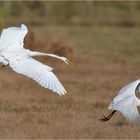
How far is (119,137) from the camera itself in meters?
8.20

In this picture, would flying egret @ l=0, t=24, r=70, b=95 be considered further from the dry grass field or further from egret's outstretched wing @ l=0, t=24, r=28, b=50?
the dry grass field

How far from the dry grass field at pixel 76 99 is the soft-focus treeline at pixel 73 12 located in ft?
27.2

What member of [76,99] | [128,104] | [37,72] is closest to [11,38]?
[37,72]

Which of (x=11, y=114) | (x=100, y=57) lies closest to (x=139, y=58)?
(x=100, y=57)

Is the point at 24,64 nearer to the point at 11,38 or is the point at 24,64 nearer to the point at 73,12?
the point at 11,38

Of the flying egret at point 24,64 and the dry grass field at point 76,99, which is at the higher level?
the flying egret at point 24,64

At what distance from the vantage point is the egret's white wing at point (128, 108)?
8703 mm

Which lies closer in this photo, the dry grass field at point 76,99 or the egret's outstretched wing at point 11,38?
the dry grass field at point 76,99

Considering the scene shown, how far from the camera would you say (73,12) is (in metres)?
35.1

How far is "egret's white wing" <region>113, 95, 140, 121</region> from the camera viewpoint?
8703 millimetres

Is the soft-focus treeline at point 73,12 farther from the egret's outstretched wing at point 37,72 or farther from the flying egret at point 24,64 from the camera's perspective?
the egret's outstretched wing at point 37,72

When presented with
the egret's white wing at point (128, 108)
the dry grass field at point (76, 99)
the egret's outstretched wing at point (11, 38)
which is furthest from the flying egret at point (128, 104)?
the egret's outstretched wing at point (11, 38)

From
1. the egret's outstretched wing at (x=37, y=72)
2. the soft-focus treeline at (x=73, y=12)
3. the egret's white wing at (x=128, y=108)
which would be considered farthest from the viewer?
the soft-focus treeline at (x=73, y=12)

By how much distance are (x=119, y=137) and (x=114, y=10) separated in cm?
2726
